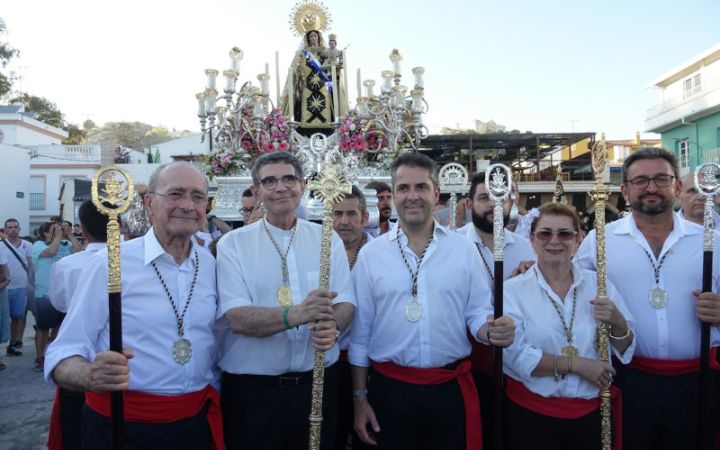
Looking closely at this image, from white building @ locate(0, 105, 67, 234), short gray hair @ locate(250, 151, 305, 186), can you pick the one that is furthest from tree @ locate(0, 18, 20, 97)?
short gray hair @ locate(250, 151, 305, 186)

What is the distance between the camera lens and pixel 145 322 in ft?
9.12

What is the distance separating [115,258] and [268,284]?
88cm

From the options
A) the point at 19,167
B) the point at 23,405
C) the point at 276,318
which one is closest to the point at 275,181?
the point at 276,318

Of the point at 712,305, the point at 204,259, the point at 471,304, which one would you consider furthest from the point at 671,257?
the point at 204,259

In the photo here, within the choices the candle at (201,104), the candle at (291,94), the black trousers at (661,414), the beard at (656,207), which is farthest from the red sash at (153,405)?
the candle at (291,94)

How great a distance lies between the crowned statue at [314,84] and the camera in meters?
11.6

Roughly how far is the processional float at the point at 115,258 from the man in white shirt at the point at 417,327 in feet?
4.47

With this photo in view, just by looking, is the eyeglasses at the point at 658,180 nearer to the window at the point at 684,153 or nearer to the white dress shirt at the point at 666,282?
the white dress shirt at the point at 666,282

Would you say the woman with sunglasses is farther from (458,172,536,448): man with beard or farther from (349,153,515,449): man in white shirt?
(458,172,536,448): man with beard

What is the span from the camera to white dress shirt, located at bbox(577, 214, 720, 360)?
338cm

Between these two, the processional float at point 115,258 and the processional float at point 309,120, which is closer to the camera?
the processional float at point 115,258

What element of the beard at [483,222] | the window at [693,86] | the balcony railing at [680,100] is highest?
the window at [693,86]

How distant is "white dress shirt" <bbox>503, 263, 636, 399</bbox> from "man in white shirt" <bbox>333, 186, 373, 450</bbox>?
3.84 ft

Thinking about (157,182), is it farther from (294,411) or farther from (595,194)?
(595,194)
